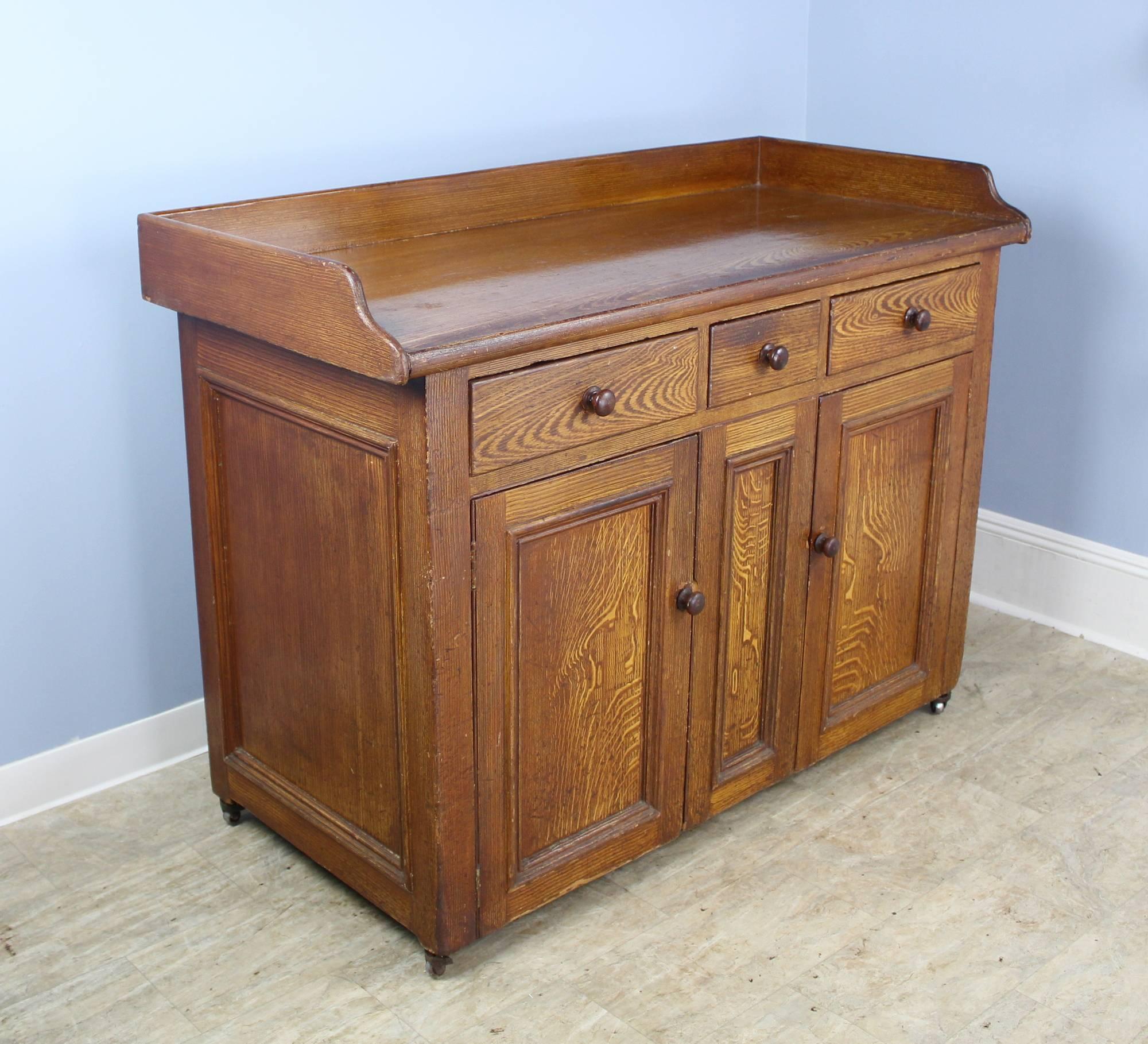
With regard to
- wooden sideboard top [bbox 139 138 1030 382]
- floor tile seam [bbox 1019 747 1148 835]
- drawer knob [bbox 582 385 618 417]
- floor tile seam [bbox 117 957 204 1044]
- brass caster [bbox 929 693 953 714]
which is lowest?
floor tile seam [bbox 1019 747 1148 835]

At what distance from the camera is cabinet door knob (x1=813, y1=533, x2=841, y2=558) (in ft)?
6.78

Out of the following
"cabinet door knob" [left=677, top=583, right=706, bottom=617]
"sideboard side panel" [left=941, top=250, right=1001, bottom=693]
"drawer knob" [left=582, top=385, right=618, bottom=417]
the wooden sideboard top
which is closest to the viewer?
the wooden sideboard top

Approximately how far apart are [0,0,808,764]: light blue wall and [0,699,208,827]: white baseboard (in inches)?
0.8

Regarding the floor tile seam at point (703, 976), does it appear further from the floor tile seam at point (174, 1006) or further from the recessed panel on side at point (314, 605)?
the floor tile seam at point (174, 1006)

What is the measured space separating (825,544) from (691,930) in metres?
0.59

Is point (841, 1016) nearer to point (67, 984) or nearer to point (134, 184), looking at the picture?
point (67, 984)

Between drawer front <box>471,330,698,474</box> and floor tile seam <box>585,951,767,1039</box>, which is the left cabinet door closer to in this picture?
drawer front <box>471,330,698,474</box>

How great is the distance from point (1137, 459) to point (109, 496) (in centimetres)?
185

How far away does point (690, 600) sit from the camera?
1.88 meters

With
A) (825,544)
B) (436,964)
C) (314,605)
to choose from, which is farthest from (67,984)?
(825,544)

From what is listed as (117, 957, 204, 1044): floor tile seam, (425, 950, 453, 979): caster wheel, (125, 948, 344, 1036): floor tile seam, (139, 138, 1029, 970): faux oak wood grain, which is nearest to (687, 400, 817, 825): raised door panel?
(139, 138, 1029, 970): faux oak wood grain

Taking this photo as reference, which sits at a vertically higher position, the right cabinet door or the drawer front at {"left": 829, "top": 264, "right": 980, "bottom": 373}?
the drawer front at {"left": 829, "top": 264, "right": 980, "bottom": 373}

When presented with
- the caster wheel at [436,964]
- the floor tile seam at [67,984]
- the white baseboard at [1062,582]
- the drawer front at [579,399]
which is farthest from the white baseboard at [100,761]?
the white baseboard at [1062,582]

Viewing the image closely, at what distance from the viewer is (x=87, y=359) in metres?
2.02
